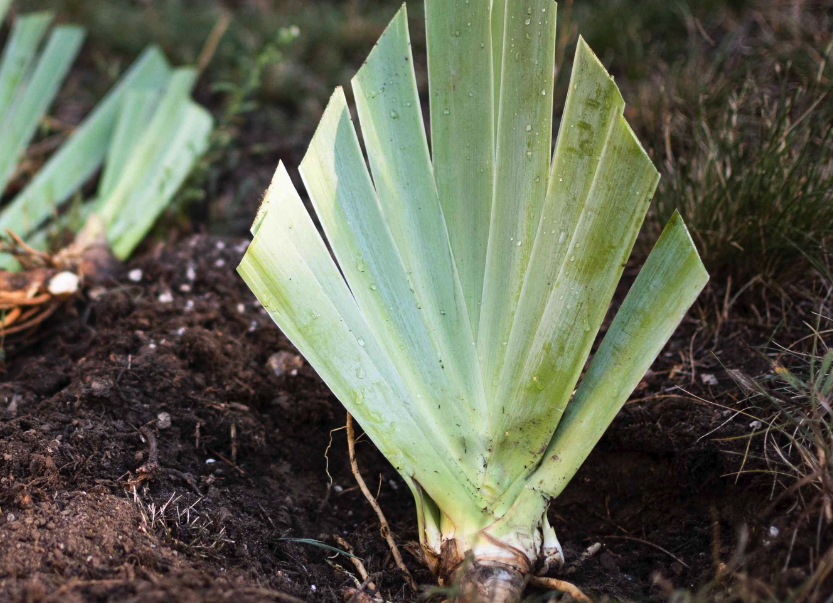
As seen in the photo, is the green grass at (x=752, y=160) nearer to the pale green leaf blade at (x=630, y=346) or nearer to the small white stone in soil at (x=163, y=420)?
the pale green leaf blade at (x=630, y=346)

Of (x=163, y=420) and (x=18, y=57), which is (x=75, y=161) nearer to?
(x=18, y=57)

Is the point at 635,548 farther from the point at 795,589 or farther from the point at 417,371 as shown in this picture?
the point at 417,371

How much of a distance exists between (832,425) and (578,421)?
389 millimetres

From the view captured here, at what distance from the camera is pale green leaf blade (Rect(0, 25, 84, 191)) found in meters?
2.14

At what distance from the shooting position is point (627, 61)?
7.50ft

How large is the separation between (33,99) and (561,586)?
221 cm

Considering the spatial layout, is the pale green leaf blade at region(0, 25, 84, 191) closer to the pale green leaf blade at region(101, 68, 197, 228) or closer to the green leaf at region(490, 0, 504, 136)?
the pale green leaf blade at region(101, 68, 197, 228)

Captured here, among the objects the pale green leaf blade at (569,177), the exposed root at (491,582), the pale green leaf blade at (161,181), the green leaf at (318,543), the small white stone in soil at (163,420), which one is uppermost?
the pale green leaf blade at (569,177)

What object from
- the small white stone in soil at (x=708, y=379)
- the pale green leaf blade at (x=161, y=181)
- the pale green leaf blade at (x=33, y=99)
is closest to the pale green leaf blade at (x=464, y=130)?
the small white stone in soil at (x=708, y=379)

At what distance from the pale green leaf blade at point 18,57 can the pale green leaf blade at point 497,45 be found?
177cm

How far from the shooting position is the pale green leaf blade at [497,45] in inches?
47.4

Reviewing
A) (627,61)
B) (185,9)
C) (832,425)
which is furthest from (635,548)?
(185,9)

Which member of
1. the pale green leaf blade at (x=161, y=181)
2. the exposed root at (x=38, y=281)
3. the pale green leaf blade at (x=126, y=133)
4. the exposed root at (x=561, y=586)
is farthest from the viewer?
the pale green leaf blade at (x=126, y=133)

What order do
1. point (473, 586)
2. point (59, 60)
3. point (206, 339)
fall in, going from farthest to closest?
point (59, 60), point (206, 339), point (473, 586)
